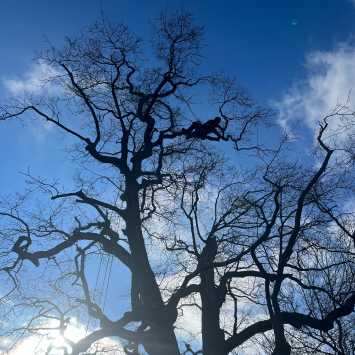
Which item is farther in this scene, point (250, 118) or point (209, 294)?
point (250, 118)

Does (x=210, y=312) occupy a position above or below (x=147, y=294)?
below

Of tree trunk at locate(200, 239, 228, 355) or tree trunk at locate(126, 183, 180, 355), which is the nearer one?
tree trunk at locate(126, 183, 180, 355)

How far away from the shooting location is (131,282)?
9562 millimetres

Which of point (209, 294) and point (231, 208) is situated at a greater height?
point (231, 208)

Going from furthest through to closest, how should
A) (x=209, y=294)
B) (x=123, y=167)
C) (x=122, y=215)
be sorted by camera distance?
(x=123, y=167)
(x=122, y=215)
(x=209, y=294)

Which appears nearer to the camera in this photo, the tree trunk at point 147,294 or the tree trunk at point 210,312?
the tree trunk at point 147,294

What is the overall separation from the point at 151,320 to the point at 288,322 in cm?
282

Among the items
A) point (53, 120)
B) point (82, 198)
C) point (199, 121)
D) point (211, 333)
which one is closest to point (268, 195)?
point (199, 121)

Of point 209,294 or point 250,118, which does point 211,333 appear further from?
point 250,118

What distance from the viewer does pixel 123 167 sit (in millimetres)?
11172

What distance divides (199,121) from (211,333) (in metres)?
4.97

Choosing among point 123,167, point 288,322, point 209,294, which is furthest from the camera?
Result: point 123,167

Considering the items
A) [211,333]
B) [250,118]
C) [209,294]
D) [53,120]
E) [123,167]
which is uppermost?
[250,118]

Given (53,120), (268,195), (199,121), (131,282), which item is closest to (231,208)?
(268,195)
